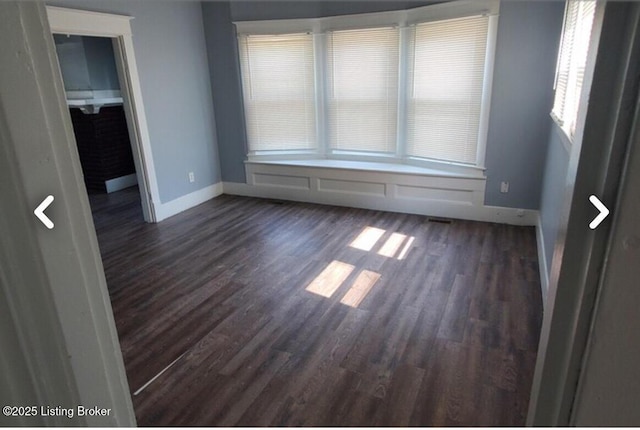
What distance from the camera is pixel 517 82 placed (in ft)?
12.0

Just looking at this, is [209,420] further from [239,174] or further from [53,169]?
[239,174]

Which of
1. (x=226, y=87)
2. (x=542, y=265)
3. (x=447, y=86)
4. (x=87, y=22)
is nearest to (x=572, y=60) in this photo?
(x=542, y=265)

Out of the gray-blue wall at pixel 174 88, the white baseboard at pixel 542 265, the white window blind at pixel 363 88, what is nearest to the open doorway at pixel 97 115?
the gray-blue wall at pixel 174 88

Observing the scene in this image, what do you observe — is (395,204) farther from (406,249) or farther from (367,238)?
(406,249)

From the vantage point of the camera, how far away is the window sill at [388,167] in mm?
4160

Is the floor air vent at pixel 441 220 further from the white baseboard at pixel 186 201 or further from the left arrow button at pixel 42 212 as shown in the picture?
the left arrow button at pixel 42 212

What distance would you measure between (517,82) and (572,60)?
45.6 inches

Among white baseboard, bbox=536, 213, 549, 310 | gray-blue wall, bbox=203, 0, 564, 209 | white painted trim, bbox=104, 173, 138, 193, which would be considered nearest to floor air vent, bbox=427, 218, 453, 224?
gray-blue wall, bbox=203, 0, 564, 209

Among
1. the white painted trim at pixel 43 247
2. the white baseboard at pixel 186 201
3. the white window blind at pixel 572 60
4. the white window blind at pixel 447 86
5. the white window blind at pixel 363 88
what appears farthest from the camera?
the white baseboard at pixel 186 201

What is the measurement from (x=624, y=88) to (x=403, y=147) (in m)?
4.30

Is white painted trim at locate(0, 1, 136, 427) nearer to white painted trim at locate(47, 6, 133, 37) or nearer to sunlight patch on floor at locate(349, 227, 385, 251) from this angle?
sunlight patch on floor at locate(349, 227, 385, 251)

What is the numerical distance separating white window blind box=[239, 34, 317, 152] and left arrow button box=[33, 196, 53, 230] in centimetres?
460

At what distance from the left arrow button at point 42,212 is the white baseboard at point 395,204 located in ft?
13.7

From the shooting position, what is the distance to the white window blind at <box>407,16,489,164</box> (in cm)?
384
